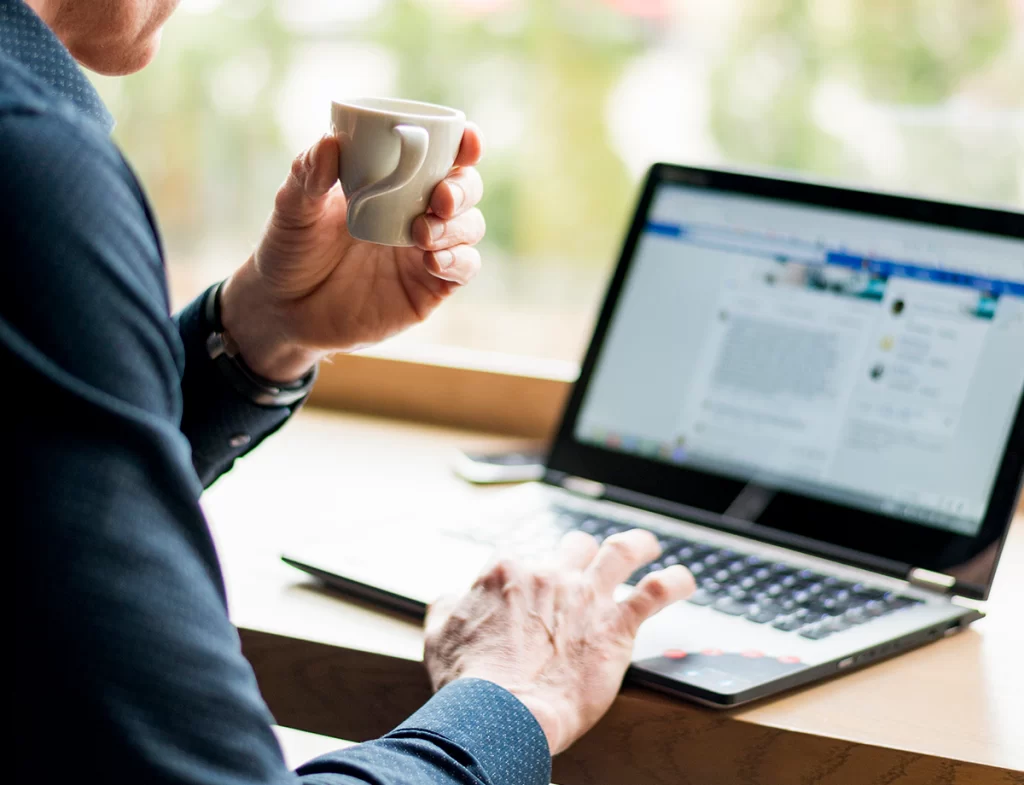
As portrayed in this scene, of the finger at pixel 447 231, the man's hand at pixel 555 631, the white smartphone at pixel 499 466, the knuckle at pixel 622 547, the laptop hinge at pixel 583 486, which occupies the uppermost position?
the finger at pixel 447 231

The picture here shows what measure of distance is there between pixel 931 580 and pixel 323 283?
21.0 inches

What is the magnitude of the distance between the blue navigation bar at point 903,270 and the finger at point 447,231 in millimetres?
327

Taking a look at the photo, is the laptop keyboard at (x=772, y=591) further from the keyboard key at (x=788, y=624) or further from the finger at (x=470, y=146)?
the finger at (x=470, y=146)

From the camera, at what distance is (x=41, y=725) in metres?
0.46

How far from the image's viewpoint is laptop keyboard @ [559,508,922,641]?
2.53 feet

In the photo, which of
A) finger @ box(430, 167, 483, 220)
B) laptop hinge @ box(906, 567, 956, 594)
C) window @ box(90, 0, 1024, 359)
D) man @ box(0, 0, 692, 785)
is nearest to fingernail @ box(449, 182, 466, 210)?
finger @ box(430, 167, 483, 220)

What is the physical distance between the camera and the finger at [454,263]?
769 mm

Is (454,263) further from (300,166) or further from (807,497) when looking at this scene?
(807,497)

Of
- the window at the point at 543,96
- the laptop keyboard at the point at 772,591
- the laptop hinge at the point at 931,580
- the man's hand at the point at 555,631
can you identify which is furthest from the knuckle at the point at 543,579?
the window at the point at 543,96

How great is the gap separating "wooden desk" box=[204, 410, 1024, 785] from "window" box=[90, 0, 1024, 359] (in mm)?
2290

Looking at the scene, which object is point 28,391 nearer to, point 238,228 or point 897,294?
point 897,294

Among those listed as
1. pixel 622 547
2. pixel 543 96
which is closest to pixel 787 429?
pixel 622 547

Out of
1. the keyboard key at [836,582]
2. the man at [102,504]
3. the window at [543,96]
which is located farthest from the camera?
the window at [543,96]

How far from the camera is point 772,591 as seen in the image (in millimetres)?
829
